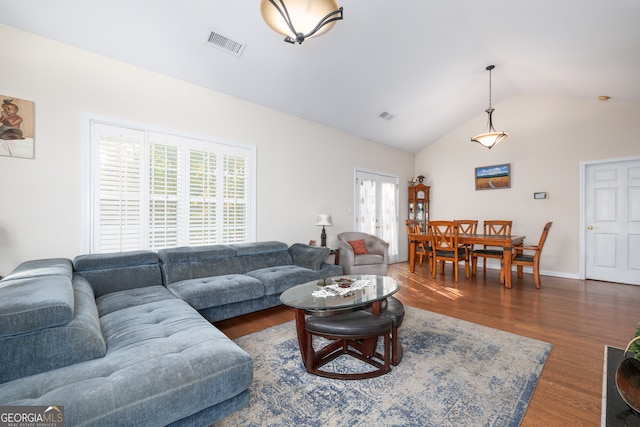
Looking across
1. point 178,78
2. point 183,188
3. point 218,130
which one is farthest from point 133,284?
point 178,78

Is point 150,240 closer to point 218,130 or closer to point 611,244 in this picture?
point 218,130

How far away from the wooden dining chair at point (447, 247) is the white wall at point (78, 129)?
93.3 inches

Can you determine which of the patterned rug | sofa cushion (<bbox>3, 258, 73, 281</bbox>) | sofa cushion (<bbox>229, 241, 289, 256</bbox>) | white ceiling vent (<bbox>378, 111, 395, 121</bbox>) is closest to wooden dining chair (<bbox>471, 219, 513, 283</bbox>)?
the patterned rug

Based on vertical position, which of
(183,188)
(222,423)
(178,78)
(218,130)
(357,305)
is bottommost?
(222,423)

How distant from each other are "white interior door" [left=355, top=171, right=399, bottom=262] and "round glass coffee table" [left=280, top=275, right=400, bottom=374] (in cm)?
324

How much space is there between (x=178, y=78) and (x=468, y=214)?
605 centimetres

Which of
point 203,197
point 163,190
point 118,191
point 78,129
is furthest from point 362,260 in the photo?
point 78,129

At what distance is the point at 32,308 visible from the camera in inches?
49.8

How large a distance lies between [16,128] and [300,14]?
2.78 metres

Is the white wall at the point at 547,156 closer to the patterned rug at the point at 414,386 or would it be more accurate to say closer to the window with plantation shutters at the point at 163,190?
the patterned rug at the point at 414,386

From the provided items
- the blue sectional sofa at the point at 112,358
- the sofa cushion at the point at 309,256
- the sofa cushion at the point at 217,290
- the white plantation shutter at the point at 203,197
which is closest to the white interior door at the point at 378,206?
the sofa cushion at the point at 309,256

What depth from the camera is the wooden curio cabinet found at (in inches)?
265

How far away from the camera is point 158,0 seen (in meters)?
2.43

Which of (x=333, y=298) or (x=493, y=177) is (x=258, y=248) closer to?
(x=333, y=298)
